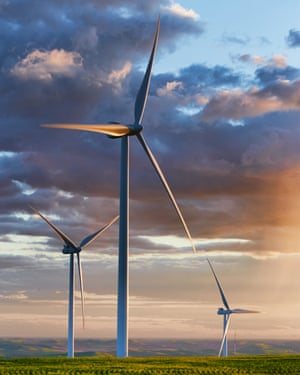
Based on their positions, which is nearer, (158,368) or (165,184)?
(158,368)

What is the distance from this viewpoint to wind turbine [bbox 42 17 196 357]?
61.7 m

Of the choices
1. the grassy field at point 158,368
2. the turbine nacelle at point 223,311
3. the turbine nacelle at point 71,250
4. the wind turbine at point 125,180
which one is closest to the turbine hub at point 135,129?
the wind turbine at point 125,180

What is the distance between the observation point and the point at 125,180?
64.4 meters

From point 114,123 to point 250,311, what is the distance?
6099cm

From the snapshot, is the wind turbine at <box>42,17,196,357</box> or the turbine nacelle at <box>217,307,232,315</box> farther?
the turbine nacelle at <box>217,307,232,315</box>

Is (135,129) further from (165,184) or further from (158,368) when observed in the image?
(158,368)

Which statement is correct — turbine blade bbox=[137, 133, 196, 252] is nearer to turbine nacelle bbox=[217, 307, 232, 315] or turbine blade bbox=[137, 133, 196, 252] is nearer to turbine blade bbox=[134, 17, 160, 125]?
turbine blade bbox=[134, 17, 160, 125]

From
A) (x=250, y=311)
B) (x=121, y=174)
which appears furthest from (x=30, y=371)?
(x=250, y=311)

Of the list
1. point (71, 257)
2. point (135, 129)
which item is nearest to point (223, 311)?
point (71, 257)

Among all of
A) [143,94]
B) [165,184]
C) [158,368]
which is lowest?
[158,368]

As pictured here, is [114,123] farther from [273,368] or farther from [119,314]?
[273,368]

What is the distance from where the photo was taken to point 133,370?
162 ft

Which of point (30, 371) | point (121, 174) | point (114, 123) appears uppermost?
point (114, 123)

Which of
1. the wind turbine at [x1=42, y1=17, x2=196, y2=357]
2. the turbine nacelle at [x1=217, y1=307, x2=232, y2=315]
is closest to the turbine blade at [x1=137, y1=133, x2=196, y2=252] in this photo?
the wind turbine at [x1=42, y1=17, x2=196, y2=357]
